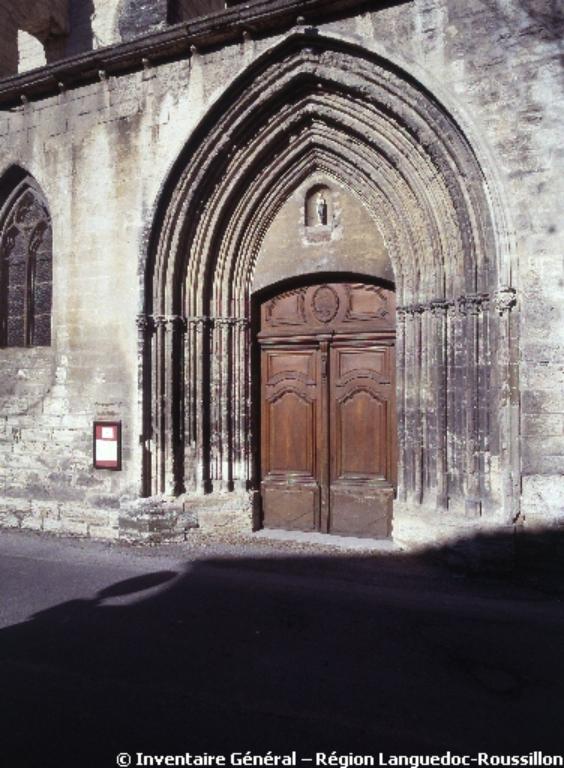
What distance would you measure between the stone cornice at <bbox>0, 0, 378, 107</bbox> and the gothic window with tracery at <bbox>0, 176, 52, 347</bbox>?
3.40ft

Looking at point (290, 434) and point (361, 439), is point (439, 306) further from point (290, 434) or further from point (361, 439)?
point (290, 434)

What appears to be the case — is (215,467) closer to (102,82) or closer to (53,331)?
(53,331)

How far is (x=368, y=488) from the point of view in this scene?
5.76m

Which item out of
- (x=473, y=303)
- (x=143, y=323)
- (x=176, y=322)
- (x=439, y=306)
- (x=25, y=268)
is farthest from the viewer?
(x=25, y=268)

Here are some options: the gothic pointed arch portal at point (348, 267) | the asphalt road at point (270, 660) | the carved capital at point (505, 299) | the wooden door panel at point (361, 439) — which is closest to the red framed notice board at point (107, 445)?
the gothic pointed arch portal at point (348, 267)

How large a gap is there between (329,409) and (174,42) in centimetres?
396

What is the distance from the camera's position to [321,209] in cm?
596

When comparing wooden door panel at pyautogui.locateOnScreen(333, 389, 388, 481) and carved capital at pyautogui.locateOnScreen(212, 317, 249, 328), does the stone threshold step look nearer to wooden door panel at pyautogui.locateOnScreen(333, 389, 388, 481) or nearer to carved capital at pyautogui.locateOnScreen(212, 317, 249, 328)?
wooden door panel at pyautogui.locateOnScreen(333, 389, 388, 481)

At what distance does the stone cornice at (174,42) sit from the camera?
515 cm

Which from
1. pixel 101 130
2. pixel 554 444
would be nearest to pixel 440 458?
pixel 554 444

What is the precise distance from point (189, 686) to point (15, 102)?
21.6 feet

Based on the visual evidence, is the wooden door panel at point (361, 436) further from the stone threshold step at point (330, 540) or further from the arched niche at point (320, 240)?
the arched niche at point (320, 240)

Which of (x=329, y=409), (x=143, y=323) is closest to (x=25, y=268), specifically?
(x=143, y=323)

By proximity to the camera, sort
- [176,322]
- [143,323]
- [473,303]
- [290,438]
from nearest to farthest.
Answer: [473,303]
[143,323]
[176,322]
[290,438]
